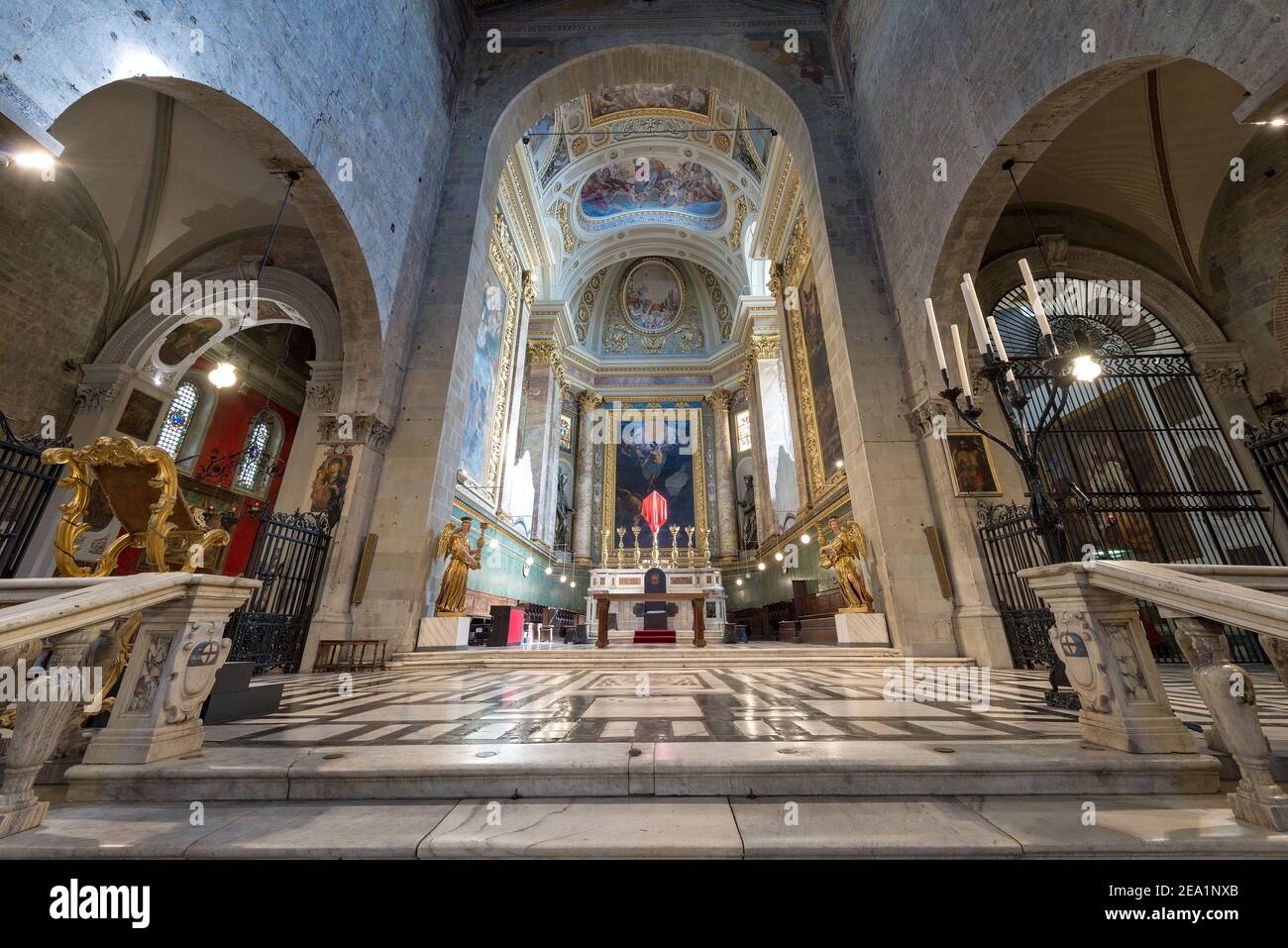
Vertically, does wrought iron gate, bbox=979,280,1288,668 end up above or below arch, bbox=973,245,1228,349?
below

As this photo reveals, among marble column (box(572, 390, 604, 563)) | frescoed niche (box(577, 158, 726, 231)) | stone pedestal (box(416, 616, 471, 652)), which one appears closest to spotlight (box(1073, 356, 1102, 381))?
stone pedestal (box(416, 616, 471, 652))

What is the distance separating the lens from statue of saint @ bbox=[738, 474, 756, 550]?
62.2 ft

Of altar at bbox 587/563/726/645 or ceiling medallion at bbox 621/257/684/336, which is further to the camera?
ceiling medallion at bbox 621/257/684/336

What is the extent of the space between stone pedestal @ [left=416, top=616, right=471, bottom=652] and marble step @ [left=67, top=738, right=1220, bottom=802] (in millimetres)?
5706

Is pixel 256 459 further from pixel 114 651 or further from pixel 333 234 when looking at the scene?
pixel 114 651

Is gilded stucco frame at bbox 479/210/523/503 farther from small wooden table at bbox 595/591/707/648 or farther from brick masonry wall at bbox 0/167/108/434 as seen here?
brick masonry wall at bbox 0/167/108/434

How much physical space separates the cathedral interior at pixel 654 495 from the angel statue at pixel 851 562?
0.09 metres

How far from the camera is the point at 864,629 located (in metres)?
7.45

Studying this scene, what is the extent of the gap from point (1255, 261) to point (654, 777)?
12654 mm

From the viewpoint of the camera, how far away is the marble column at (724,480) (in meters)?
19.6

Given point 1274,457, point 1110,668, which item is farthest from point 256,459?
point 1274,457

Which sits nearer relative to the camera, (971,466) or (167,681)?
(167,681)
